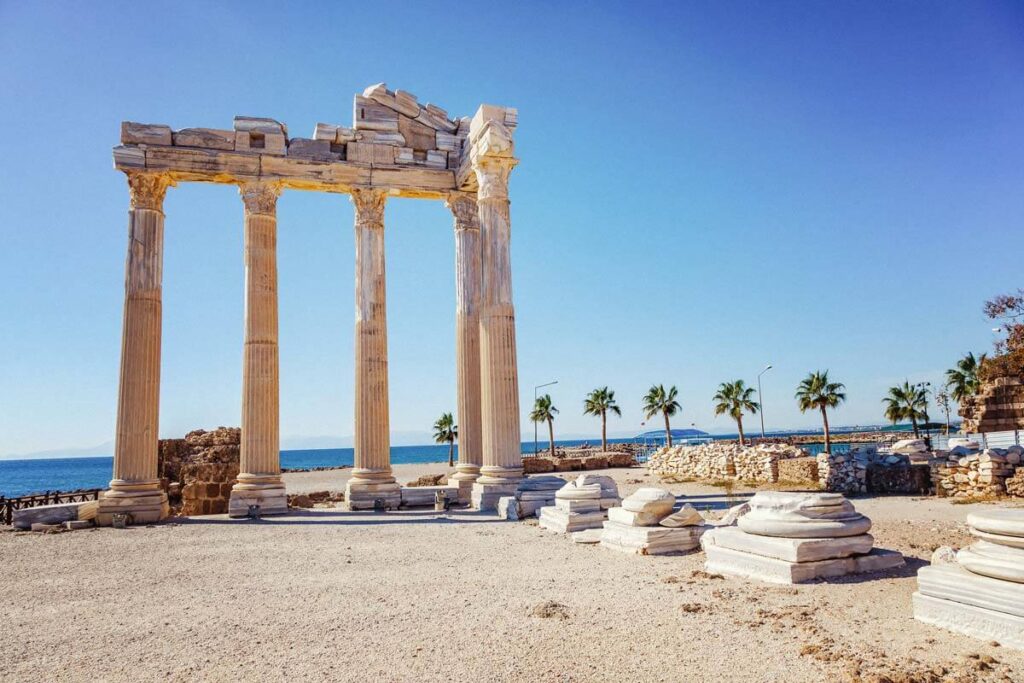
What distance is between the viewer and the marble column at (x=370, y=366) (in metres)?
19.2

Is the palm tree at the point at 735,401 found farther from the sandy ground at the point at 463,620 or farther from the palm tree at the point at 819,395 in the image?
the sandy ground at the point at 463,620

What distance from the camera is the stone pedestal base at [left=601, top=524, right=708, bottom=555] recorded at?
1053 centimetres

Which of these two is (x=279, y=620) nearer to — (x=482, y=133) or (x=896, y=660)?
(x=896, y=660)

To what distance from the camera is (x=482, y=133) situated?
1817 centimetres

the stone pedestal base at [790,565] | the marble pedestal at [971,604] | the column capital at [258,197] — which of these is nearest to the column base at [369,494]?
the column capital at [258,197]

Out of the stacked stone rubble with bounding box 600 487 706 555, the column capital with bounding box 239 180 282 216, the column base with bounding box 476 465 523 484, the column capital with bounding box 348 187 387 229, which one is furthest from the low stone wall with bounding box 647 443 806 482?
the column capital with bounding box 239 180 282 216

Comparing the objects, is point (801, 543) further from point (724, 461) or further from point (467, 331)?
point (724, 461)

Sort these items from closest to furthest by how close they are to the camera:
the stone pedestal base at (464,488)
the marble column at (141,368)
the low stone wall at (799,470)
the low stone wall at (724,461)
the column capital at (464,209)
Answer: the marble column at (141,368)
the stone pedestal base at (464,488)
the column capital at (464,209)
the low stone wall at (799,470)
the low stone wall at (724,461)

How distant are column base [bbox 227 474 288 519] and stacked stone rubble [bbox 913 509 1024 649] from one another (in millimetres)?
15969

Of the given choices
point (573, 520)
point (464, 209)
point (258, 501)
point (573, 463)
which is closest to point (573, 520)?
point (573, 520)

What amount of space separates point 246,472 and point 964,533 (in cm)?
1660

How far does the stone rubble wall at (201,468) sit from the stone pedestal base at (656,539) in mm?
14585

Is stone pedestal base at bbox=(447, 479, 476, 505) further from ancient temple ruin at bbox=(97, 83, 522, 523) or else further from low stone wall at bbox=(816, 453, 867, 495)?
low stone wall at bbox=(816, 453, 867, 495)

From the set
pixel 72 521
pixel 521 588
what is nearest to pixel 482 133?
pixel 521 588
